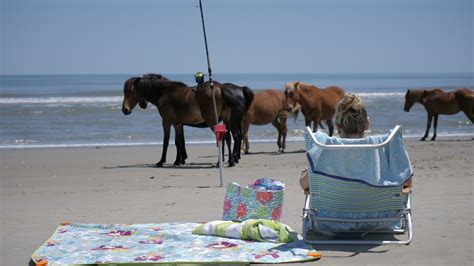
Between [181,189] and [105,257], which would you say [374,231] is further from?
[181,189]

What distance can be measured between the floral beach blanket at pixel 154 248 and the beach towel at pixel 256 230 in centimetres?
7

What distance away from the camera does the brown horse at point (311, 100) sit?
51.4 ft

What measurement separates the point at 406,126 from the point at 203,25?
44.4 ft

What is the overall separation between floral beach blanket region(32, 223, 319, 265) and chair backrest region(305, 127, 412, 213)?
0.48 m

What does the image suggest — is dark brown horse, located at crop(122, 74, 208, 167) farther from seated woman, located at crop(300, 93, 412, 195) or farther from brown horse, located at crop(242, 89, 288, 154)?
seated woman, located at crop(300, 93, 412, 195)

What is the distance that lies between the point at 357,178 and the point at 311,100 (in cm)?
1011

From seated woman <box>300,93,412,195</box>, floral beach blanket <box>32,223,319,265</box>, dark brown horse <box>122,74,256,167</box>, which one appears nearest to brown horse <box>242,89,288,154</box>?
dark brown horse <box>122,74,256,167</box>

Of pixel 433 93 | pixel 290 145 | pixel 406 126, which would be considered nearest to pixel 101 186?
pixel 290 145

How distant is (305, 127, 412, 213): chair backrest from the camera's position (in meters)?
5.90

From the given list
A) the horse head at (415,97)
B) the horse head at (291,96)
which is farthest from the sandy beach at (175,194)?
the horse head at (415,97)

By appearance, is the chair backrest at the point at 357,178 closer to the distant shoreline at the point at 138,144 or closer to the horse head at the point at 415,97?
the distant shoreline at the point at 138,144

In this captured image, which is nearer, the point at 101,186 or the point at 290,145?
the point at 101,186

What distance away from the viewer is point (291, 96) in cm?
1565

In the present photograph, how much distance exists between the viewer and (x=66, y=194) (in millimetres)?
9750
